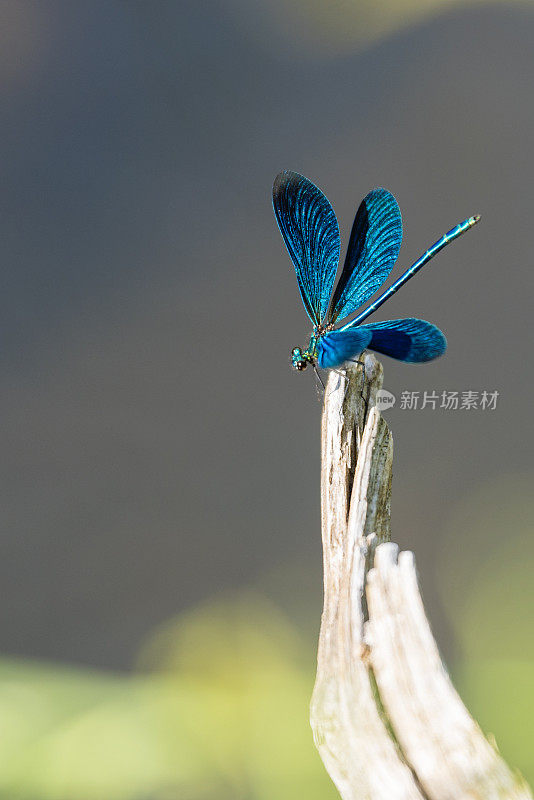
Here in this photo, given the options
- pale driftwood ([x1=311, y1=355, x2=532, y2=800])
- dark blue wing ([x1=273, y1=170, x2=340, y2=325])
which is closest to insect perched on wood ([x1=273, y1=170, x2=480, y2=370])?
dark blue wing ([x1=273, y1=170, x2=340, y2=325])

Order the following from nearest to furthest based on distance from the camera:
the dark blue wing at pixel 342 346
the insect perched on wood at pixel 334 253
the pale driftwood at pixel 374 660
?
the pale driftwood at pixel 374 660 < the dark blue wing at pixel 342 346 < the insect perched on wood at pixel 334 253

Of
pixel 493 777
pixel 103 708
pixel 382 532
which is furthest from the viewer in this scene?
pixel 103 708

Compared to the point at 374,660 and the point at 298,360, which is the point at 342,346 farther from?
the point at 374,660

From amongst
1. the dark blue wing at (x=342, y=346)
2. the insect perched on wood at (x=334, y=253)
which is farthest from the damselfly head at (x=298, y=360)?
the dark blue wing at (x=342, y=346)

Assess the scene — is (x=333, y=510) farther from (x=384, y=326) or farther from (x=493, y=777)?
(x=493, y=777)

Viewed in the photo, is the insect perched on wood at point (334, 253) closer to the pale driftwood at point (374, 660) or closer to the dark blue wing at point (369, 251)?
the dark blue wing at point (369, 251)

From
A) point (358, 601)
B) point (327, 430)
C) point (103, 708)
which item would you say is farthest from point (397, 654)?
point (103, 708)

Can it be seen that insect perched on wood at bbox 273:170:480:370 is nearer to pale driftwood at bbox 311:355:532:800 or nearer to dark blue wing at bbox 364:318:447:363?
dark blue wing at bbox 364:318:447:363
